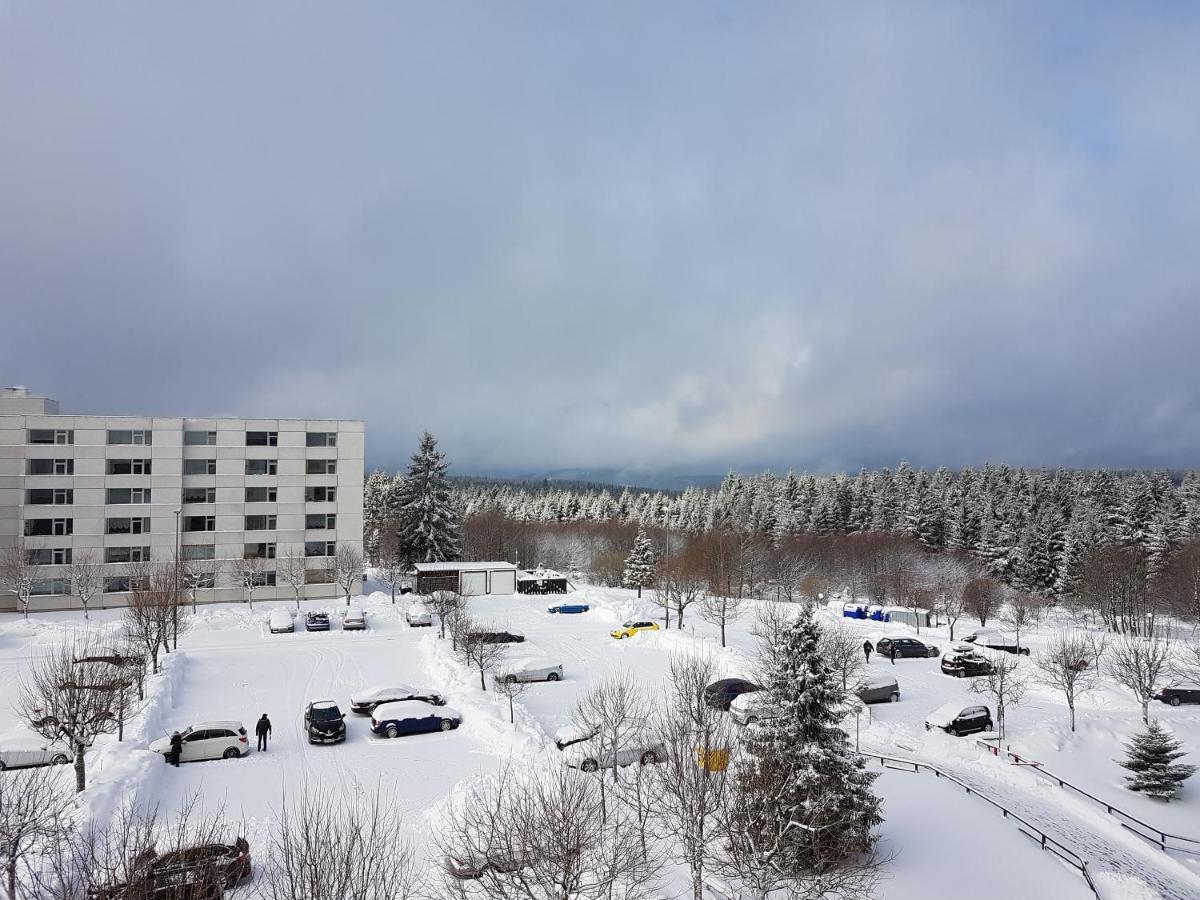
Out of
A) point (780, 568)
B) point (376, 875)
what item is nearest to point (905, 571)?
point (780, 568)

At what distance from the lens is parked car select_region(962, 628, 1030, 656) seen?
42.2 m

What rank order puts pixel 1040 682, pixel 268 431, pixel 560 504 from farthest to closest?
1. pixel 560 504
2. pixel 268 431
3. pixel 1040 682

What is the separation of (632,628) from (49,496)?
4532 cm

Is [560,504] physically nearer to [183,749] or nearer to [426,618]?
[426,618]

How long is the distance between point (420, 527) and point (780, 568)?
39.9m

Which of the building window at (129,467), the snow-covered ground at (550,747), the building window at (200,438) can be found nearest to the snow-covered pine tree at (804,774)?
the snow-covered ground at (550,747)

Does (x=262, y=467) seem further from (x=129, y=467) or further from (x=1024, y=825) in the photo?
(x=1024, y=825)

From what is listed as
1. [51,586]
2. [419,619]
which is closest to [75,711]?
[419,619]

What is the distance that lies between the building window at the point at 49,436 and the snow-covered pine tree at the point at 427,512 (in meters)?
26.2

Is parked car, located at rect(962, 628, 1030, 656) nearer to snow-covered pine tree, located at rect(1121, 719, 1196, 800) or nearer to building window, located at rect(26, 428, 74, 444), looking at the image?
snow-covered pine tree, located at rect(1121, 719, 1196, 800)

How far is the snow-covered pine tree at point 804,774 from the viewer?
13.2 m

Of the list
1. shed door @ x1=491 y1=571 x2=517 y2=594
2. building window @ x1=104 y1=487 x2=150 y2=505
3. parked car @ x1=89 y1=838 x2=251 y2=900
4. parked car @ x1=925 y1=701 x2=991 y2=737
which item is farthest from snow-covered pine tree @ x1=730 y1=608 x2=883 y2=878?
building window @ x1=104 y1=487 x2=150 y2=505

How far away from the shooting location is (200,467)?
54969 millimetres

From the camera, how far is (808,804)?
46.6ft
